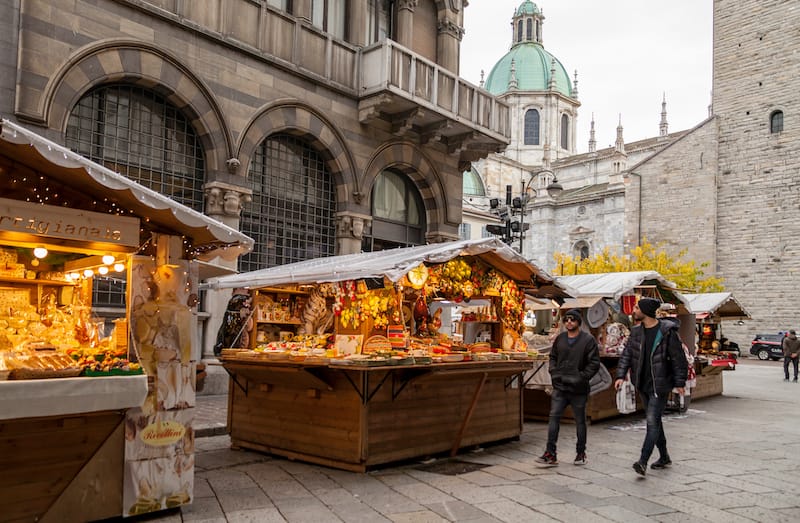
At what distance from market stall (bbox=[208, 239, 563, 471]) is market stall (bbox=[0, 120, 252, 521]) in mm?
1768

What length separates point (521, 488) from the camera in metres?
6.70

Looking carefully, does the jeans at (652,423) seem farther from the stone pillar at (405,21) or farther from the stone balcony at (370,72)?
the stone pillar at (405,21)

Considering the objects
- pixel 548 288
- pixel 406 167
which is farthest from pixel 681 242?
pixel 548 288

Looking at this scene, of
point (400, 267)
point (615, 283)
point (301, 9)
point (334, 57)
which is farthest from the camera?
point (334, 57)

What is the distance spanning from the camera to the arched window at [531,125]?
82.1 metres

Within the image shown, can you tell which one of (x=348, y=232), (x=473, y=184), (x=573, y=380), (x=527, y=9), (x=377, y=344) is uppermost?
(x=527, y=9)

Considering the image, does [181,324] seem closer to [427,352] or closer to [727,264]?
[427,352]

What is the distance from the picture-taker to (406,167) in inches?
653

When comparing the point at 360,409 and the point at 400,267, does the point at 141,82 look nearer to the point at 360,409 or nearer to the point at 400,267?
the point at 400,267

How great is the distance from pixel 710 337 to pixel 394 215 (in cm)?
1130

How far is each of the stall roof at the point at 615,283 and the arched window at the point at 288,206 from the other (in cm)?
532

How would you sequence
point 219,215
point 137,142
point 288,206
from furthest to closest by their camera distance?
point 288,206 < point 219,215 < point 137,142

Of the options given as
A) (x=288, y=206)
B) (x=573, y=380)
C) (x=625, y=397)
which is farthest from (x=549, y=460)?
(x=288, y=206)

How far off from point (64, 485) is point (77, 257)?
2639 mm
